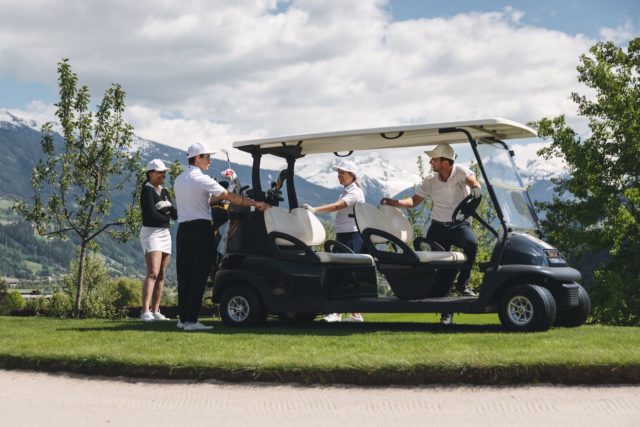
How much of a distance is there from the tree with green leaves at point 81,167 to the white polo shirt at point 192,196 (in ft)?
25.6

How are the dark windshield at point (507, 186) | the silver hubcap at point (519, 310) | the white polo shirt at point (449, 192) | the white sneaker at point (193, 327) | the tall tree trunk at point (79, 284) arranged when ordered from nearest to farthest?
the silver hubcap at point (519, 310) < the dark windshield at point (507, 186) < the white polo shirt at point (449, 192) < the white sneaker at point (193, 327) < the tall tree trunk at point (79, 284)

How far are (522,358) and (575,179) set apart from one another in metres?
27.0

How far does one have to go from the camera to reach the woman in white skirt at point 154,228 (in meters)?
11.0

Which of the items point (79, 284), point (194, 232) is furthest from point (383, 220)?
point (79, 284)

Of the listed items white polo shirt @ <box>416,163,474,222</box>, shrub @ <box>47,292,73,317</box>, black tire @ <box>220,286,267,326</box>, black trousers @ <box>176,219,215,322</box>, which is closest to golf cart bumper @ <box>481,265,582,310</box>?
white polo shirt @ <box>416,163,474,222</box>

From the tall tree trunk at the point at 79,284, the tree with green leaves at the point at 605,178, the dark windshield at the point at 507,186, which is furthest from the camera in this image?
the tree with green leaves at the point at 605,178

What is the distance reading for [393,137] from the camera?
948 centimetres

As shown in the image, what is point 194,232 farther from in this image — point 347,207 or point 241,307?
point 347,207

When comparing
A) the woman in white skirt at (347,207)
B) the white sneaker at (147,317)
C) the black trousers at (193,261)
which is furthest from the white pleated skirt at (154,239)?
the woman in white skirt at (347,207)

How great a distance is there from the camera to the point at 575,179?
105ft

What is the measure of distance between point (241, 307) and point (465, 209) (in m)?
2.99

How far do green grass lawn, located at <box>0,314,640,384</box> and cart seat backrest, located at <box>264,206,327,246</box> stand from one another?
1.18 metres

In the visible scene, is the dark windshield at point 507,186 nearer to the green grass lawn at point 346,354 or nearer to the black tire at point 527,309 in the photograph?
the black tire at point 527,309

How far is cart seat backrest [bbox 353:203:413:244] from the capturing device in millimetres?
9625
